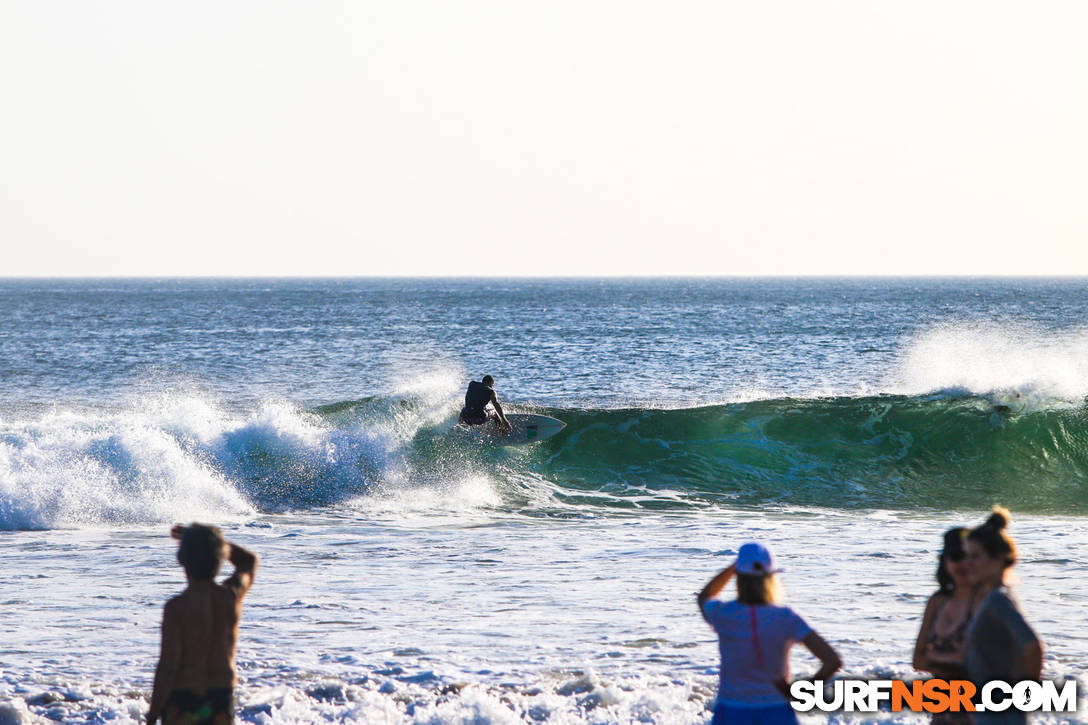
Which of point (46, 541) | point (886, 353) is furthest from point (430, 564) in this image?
point (886, 353)

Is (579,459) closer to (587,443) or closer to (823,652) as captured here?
(587,443)

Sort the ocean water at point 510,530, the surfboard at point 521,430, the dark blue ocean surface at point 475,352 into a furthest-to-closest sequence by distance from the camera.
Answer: the dark blue ocean surface at point 475,352, the surfboard at point 521,430, the ocean water at point 510,530

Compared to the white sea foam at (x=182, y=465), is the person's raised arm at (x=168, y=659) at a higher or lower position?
higher

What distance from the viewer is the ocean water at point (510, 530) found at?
7.49 metres

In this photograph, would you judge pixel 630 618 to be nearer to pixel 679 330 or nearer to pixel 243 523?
pixel 243 523

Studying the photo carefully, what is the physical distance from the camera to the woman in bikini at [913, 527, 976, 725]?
457 cm

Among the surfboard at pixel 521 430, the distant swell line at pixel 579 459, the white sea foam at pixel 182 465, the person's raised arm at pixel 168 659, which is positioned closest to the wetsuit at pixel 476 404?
the surfboard at pixel 521 430

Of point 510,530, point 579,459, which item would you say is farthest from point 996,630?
point 579,459

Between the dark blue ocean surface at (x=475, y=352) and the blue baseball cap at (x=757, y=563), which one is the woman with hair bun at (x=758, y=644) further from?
the dark blue ocean surface at (x=475, y=352)

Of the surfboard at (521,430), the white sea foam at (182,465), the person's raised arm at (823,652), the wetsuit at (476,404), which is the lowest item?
the white sea foam at (182,465)

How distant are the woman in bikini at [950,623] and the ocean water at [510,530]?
6.48 ft

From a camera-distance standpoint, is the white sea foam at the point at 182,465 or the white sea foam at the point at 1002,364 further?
the white sea foam at the point at 1002,364

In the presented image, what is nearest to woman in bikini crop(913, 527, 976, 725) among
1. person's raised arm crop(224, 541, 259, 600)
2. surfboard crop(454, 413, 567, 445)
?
person's raised arm crop(224, 541, 259, 600)

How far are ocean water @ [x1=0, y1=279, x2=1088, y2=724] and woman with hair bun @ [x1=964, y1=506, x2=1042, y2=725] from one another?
8.36ft
